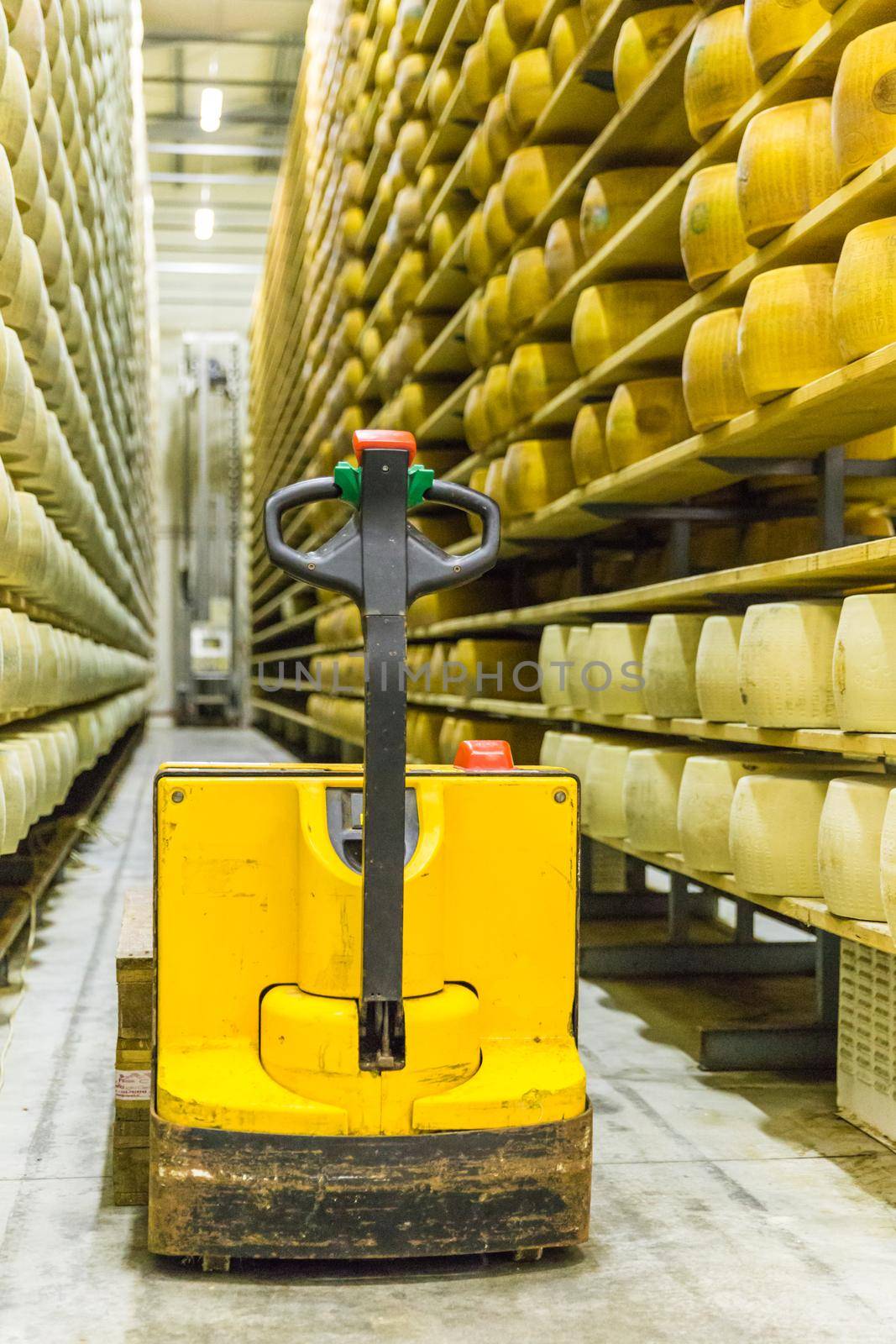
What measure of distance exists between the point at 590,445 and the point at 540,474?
702 millimetres

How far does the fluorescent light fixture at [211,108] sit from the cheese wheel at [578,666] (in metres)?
16.9

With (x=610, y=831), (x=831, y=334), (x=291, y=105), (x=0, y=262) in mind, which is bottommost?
(x=610, y=831)

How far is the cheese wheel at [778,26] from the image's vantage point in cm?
326

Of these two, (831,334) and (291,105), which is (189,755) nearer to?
(291,105)

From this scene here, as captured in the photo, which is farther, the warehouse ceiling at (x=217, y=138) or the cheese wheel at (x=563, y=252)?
the warehouse ceiling at (x=217, y=138)

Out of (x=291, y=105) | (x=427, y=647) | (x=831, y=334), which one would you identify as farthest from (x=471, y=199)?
(x=291, y=105)

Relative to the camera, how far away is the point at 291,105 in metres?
20.7

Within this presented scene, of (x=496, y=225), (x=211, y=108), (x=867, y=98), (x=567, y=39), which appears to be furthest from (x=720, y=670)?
(x=211, y=108)

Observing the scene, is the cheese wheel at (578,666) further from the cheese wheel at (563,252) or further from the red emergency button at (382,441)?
the red emergency button at (382,441)

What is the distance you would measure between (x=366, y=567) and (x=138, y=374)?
13.1 m

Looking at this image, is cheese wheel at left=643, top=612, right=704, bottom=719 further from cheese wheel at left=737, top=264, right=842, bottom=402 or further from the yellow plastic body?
the yellow plastic body

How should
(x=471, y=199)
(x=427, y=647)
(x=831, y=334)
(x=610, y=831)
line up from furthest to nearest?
(x=427, y=647) < (x=471, y=199) < (x=610, y=831) < (x=831, y=334)

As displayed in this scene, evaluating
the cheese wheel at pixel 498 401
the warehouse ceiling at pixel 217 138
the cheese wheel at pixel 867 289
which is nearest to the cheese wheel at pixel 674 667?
the cheese wheel at pixel 867 289

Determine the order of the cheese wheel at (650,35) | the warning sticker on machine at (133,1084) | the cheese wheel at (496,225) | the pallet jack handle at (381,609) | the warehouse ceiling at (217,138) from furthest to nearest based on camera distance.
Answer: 1. the warehouse ceiling at (217,138)
2. the cheese wheel at (496,225)
3. the cheese wheel at (650,35)
4. the warning sticker on machine at (133,1084)
5. the pallet jack handle at (381,609)
